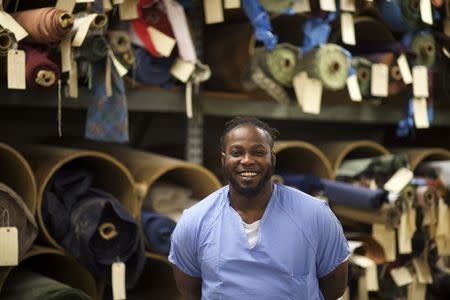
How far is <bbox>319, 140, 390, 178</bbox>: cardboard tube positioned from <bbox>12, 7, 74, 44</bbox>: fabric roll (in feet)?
4.17

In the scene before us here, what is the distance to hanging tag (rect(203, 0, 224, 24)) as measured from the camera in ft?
8.10

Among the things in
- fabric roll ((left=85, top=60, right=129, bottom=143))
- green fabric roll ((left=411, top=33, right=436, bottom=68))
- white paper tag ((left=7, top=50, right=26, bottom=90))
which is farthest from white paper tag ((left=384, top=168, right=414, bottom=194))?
white paper tag ((left=7, top=50, right=26, bottom=90))

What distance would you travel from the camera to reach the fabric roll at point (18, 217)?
2053mm

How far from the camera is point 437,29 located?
294 cm

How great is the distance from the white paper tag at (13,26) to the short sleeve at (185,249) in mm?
645

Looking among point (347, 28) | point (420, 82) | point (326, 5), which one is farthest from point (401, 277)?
point (326, 5)

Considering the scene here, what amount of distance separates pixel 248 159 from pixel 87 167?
3.41ft

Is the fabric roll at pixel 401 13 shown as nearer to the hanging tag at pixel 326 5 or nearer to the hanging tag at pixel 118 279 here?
the hanging tag at pixel 326 5

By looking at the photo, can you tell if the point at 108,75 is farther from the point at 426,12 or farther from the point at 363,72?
the point at 426,12

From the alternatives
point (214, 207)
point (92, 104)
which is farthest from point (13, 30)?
point (214, 207)

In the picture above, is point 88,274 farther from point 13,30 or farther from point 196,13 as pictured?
point 196,13

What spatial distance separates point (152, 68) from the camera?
8.04ft

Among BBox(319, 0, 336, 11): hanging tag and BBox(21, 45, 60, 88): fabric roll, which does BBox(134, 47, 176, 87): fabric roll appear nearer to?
BBox(21, 45, 60, 88): fabric roll

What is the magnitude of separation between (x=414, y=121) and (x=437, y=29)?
36cm
